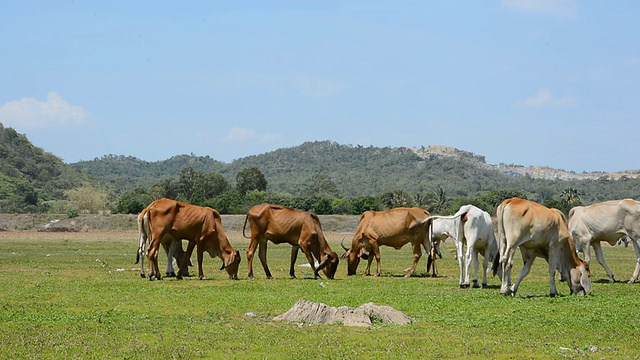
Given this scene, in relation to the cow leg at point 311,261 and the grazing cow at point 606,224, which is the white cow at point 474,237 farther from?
the cow leg at point 311,261

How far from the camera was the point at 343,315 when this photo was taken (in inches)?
607

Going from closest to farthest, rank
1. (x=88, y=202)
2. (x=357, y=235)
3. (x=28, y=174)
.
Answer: (x=357, y=235)
(x=88, y=202)
(x=28, y=174)

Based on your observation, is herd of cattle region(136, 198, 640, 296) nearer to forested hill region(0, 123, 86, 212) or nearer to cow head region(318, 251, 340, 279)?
cow head region(318, 251, 340, 279)

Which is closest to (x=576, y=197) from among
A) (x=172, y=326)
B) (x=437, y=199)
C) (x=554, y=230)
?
(x=437, y=199)

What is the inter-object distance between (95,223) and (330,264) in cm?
6384

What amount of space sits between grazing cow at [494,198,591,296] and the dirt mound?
484 centimetres

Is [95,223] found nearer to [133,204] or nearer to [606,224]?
[133,204]

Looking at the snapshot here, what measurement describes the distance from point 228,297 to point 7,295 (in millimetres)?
5343

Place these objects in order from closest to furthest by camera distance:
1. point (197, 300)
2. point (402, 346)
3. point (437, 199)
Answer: point (402, 346) → point (197, 300) → point (437, 199)

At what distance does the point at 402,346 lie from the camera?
12875 mm

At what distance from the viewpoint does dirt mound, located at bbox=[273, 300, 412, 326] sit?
50.1ft

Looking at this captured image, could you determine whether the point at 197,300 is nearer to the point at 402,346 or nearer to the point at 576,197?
the point at 402,346

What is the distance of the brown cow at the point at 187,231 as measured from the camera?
985 inches

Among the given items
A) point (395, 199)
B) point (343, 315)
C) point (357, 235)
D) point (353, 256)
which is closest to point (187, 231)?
point (353, 256)
